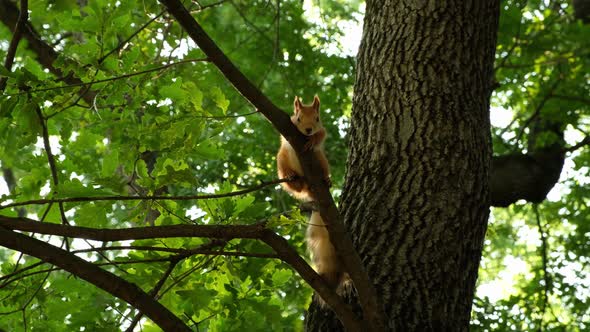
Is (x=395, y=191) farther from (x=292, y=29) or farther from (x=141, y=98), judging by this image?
(x=292, y=29)

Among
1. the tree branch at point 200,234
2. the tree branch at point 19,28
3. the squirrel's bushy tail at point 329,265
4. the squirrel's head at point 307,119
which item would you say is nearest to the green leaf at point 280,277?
the squirrel's bushy tail at point 329,265

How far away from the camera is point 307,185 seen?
3.16m

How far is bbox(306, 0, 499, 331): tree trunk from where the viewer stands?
2818 millimetres

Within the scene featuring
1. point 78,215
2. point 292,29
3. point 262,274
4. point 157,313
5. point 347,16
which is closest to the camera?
point 157,313

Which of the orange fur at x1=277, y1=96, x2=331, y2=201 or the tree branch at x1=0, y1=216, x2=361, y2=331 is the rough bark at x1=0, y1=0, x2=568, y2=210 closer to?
the orange fur at x1=277, y1=96, x2=331, y2=201

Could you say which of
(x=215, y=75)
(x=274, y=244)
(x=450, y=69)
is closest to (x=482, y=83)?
(x=450, y=69)

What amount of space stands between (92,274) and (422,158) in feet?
4.90

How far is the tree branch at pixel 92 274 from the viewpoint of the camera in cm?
218

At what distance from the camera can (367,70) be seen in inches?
136

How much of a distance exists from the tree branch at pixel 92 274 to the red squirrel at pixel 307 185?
0.69m

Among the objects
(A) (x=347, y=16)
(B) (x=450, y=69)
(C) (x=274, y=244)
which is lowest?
(C) (x=274, y=244)

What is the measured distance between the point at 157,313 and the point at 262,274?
0.78 metres

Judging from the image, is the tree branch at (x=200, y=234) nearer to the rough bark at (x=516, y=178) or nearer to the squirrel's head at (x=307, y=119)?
the squirrel's head at (x=307, y=119)

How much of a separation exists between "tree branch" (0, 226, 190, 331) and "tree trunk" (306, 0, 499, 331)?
818mm
